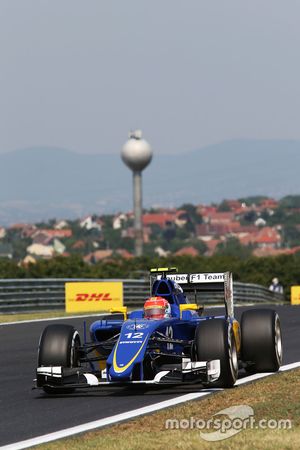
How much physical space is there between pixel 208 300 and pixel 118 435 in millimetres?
40365

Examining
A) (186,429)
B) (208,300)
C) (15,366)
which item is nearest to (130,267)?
(208,300)

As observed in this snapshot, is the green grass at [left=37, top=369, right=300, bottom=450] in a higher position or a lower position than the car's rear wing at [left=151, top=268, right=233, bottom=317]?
lower

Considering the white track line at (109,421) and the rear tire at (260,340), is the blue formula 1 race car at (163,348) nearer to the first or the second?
the rear tire at (260,340)

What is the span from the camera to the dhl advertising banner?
38156 mm

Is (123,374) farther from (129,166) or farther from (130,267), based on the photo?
(129,166)

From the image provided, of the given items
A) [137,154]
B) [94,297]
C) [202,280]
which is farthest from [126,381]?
[137,154]

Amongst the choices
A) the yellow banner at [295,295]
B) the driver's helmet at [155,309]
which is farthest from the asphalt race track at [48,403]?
the yellow banner at [295,295]

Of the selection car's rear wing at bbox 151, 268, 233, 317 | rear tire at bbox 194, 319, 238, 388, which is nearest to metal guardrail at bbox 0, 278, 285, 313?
car's rear wing at bbox 151, 268, 233, 317

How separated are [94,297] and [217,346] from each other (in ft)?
84.0

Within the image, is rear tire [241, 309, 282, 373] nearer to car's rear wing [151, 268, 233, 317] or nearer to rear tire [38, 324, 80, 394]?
car's rear wing [151, 268, 233, 317]

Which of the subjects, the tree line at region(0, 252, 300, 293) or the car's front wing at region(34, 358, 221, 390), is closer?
the car's front wing at region(34, 358, 221, 390)

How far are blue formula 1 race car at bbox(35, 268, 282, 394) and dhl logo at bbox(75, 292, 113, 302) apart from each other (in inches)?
917

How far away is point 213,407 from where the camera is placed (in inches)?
456

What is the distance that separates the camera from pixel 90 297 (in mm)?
38375
